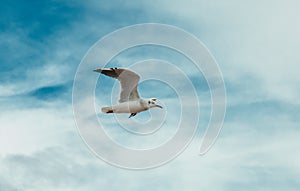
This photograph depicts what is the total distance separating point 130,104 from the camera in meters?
82.4

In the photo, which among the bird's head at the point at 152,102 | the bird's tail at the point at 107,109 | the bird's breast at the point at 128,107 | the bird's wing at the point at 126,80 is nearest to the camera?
the bird's wing at the point at 126,80

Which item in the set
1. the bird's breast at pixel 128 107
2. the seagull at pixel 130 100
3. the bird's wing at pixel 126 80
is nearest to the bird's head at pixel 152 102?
the seagull at pixel 130 100

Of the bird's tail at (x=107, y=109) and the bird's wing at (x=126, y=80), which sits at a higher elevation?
the bird's wing at (x=126, y=80)

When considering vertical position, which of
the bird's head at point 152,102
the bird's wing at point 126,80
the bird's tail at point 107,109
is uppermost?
the bird's wing at point 126,80

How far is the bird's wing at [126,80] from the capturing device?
264 feet

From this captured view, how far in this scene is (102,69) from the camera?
79.6 meters

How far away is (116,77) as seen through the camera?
81.5 m

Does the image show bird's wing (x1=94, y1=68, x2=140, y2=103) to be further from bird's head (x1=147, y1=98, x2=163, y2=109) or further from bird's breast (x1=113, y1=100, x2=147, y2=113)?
bird's head (x1=147, y1=98, x2=163, y2=109)

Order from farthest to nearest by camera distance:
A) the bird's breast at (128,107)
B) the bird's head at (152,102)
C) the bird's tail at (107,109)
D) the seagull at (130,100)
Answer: the bird's head at (152,102) < the bird's tail at (107,109) < the bird's breast at (128,107) < the seagull at (130,100)

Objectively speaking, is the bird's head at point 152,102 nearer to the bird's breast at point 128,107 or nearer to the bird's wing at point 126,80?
the bird's breast at point 128,107

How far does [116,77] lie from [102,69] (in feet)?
7.50

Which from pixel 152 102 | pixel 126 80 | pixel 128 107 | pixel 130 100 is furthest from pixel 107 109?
pixel 152 102

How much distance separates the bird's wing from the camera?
80.5m

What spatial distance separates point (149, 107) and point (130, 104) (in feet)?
6.32
